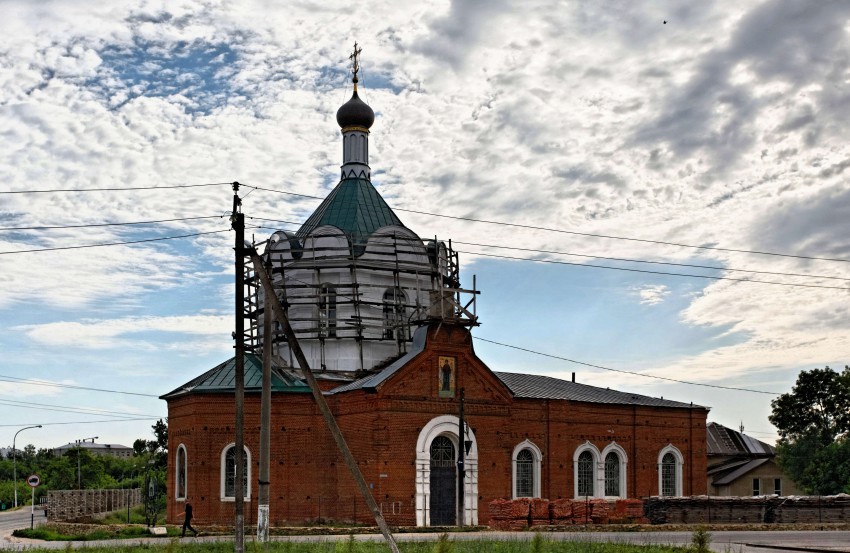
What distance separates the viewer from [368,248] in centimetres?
4069

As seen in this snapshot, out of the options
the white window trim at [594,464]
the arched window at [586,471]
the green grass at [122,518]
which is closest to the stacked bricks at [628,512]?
the white window trim at [594,464]

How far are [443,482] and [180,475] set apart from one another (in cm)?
958

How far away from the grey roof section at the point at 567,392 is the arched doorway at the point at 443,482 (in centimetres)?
457

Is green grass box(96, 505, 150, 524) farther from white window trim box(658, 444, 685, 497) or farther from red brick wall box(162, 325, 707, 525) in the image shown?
white window trim box(658, 444, 685, 497)

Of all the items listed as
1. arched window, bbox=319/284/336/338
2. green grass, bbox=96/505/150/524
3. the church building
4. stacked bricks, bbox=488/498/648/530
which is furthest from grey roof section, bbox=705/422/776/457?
green grass, bbox=96/505/150/524

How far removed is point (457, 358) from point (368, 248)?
6.41 meters

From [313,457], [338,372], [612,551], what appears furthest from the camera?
[338,372]

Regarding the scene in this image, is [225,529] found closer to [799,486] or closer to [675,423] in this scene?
[675,423]

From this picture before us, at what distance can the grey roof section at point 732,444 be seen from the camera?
187 ft

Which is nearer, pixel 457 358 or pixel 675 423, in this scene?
pixel 457 358

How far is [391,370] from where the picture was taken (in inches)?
1421

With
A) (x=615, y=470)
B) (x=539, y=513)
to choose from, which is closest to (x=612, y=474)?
(x=615, y=470)

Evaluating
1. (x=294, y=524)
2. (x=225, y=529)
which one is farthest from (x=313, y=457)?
(x=225, y=529)

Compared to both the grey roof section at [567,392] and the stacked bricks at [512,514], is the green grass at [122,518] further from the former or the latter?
the grey roof section at [567,392]
